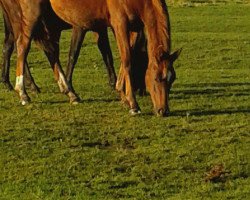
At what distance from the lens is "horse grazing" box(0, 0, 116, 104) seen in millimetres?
13188

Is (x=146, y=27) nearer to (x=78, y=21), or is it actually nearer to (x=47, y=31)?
(x=78, y=21)

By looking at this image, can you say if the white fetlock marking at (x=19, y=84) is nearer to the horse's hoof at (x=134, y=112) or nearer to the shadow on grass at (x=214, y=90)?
the horse's hoof at (x=134, y=112)

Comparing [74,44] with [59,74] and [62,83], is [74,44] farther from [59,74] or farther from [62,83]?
[62,83]

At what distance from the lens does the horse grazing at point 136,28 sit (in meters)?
11.5

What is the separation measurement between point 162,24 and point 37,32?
10.2ft

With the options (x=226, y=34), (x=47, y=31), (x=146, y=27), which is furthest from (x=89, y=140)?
(x=226, y=34)

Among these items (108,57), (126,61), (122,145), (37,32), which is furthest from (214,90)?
(122,145)

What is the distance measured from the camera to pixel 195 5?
40.9 meters

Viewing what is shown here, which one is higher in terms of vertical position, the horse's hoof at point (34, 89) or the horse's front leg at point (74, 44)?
the horse's front leg at point (74, 44)

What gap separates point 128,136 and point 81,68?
967cm

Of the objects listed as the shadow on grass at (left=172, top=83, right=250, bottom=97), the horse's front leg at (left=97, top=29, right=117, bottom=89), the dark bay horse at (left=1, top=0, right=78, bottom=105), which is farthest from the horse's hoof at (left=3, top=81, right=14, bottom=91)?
the shadow on grass at (left=172, top=83, right=250, bottom=97)

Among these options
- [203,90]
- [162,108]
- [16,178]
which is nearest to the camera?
[16,178]

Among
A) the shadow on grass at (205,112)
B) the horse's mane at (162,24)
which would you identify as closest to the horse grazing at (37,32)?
the shadow on grass at (205,112)

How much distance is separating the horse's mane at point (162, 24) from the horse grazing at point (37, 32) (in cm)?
228
